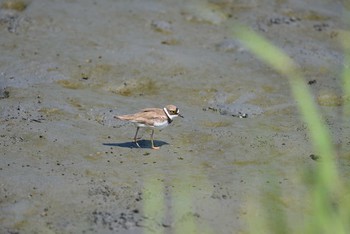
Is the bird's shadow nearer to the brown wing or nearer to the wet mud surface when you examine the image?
the wet mud surface

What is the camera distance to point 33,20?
1502 cm

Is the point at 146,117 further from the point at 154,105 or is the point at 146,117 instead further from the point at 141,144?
the point at 154,105

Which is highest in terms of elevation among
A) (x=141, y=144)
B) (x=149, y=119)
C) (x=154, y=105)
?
(x=149, y=119)

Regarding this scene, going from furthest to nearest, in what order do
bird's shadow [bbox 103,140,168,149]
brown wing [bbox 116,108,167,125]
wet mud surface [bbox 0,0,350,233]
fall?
bird's shadow [bbox 103,140,168,149], brown wing [bbox 116,108,167,125], wet mud surface [bbox 0,0,350,233]

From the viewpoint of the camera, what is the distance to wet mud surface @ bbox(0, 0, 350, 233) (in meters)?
7.32

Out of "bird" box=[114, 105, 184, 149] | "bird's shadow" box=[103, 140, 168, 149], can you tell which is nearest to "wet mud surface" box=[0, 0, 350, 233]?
"bird's shadow" box=[103, 140, 168, 149]

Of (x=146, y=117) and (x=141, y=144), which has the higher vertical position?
(x=146, y=117)

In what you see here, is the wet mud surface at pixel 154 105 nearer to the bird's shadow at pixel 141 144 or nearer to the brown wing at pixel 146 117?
the bird's shadow at pixel 141 144

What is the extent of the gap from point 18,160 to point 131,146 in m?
1.90

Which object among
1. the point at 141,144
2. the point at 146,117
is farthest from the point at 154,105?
the point at 146,117

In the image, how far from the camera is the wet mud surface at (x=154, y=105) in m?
7.32

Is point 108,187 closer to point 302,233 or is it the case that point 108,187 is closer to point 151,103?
point 302,233

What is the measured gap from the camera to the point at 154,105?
11.7 m

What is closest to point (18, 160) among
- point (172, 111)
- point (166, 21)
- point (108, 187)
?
point (108, 187)
